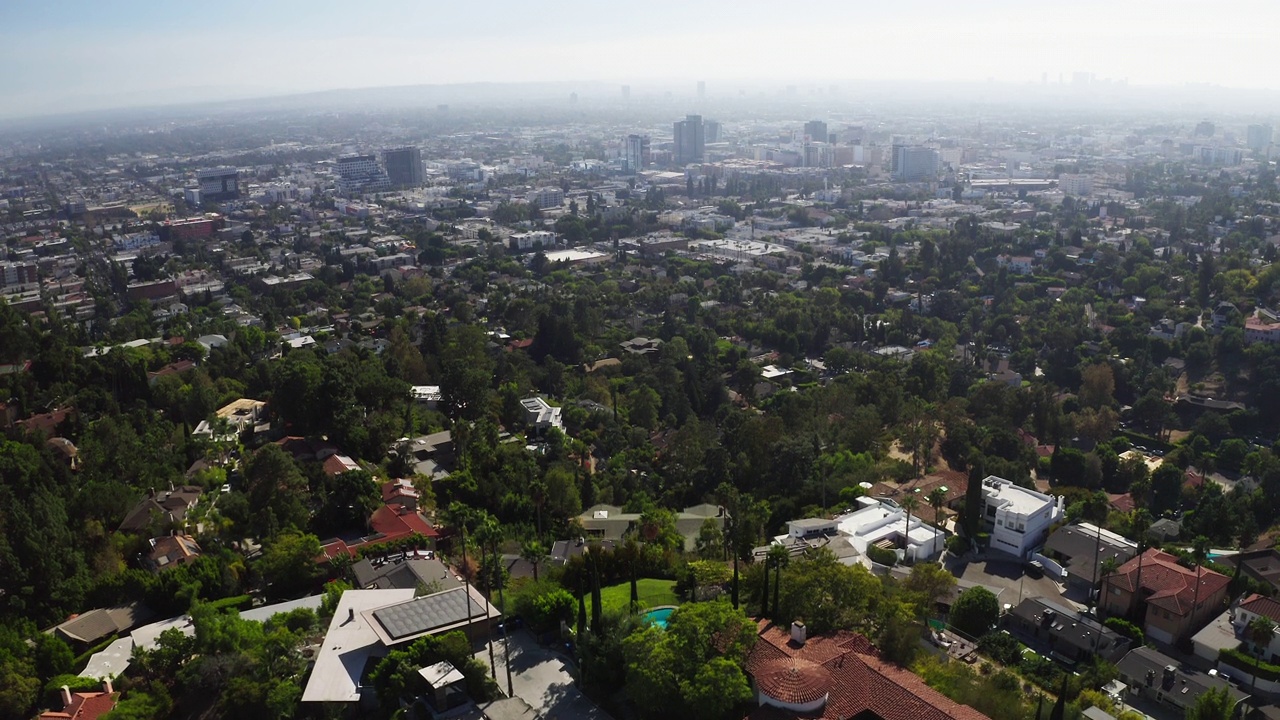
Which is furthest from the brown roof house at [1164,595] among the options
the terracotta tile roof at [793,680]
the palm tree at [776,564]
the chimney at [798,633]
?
the terracotta tile roof at [793,680]

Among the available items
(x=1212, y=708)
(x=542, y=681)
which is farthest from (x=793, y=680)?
(x=1212, y=708)

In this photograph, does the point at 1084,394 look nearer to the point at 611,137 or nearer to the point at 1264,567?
the point at 1264,567

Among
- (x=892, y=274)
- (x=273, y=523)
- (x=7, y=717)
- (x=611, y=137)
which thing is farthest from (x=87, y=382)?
(x=611, y=137)

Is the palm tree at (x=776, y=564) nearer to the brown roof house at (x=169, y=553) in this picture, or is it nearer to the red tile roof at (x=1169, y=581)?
the red tile roof at (x=1169, y=581)

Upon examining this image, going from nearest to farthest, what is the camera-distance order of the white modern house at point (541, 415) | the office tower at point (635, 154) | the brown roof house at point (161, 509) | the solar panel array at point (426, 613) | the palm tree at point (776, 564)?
the palm tree at point (776, 564) → the solar panel array at point (426, 613) → the brown roof house at point (161, 509) → the white modern house at point (541, 415) → the office tower at point (635, 154)

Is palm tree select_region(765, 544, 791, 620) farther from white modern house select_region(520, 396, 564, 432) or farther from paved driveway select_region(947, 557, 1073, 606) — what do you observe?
white modern house select_region(520, 396, 564, 432)
